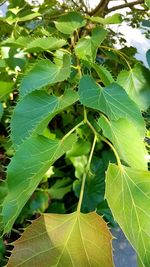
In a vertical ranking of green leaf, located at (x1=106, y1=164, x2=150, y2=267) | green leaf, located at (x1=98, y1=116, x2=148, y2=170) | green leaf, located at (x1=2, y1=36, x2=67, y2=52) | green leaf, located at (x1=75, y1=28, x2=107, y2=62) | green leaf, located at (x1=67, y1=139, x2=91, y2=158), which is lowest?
green leaf, located at (x1=67, y1=139, x2=91, y2=158)

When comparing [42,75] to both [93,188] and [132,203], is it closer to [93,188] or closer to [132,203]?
[132,203]

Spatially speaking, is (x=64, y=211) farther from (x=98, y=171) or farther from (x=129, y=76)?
(x=129, y=76)

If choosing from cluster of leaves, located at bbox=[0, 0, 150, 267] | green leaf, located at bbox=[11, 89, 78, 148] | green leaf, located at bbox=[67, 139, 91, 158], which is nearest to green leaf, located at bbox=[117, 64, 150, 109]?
cluster of leaves, located at bbox=[0, 0, 150, 267]

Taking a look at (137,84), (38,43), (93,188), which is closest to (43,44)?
(38,43)

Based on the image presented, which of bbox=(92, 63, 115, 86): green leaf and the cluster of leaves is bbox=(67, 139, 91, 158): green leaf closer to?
the cluster of leaves

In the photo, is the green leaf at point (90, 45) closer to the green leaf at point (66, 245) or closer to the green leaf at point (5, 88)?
the green leaf at point (5, 88)

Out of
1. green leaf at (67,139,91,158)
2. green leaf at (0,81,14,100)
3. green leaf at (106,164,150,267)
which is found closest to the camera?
green leaf at (106,164,150,267)

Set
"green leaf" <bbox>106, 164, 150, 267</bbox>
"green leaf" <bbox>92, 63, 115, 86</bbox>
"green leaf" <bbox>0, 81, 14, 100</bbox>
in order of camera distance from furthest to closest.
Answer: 1. "green leaf" <bbox>0, 81, 14, 100</bbox>
2. "green leaf" <bbox>92, 63, 115, 86</bbox>
3. "green leaf" <bbox>106, 164, 150, 267</bbox>
